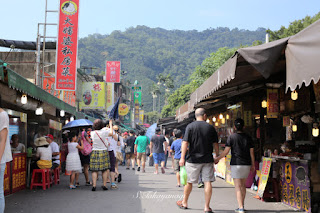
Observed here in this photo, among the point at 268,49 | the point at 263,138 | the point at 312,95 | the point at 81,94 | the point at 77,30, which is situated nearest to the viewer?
the point at 268,49

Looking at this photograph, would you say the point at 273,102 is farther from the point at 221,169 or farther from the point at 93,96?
the point at 93,96

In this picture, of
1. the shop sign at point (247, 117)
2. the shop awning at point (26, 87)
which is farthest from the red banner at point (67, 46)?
the shop sign at point (247, 117)

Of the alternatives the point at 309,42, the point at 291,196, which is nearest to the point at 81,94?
the point at 291,196

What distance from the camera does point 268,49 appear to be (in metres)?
5.68

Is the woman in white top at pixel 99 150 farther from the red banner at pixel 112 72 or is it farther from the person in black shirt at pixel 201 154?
the red banner at pixel 112 72

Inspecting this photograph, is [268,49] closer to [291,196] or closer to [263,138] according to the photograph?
[291,196]

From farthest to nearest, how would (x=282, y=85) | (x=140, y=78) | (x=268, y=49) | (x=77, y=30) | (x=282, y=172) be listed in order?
(x=140, y=78)
(x=77, y=30)
(x=282, y=85)
(x=282, y=172)
(x=268, y=49)

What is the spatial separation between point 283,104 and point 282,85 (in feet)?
2.76

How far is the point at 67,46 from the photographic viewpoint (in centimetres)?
1875

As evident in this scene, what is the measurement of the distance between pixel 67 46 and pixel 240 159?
13.4 meters

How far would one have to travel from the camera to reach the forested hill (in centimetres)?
13275

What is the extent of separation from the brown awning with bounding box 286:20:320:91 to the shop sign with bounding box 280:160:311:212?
9.79 feet

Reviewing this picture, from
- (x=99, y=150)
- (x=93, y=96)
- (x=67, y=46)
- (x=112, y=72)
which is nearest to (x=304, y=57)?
(x=99, y=150)

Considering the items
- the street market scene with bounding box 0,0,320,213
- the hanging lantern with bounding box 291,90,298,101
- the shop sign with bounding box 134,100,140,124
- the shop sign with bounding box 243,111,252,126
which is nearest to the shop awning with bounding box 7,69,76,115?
the street market scene with bounding box 0,0,320,213
